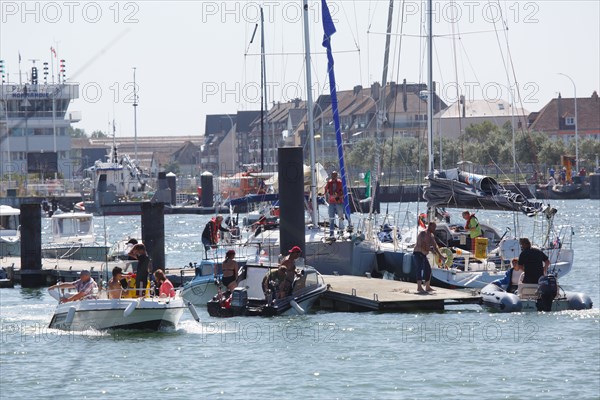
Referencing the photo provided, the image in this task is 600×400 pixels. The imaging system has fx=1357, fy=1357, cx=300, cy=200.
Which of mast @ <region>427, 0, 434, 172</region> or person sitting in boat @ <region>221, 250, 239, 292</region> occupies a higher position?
mast @ <region>427, 0, 434, 172</region>

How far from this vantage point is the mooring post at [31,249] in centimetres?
4025

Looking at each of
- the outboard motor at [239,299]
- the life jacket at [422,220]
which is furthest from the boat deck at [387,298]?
the life jacket at [422,220]

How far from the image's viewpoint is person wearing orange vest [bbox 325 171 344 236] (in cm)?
3759

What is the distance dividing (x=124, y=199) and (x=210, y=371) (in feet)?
290

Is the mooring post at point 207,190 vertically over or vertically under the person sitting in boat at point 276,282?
over

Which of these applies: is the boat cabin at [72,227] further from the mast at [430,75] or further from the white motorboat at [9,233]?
the mast at [430,75]

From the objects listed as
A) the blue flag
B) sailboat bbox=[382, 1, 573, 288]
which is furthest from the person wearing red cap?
the blue flag

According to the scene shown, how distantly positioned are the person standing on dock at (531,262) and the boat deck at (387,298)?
1550 millimetres

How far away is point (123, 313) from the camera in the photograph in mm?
26781

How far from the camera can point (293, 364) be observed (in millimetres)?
24719

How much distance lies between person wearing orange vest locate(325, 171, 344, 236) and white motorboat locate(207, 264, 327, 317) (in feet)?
22.8

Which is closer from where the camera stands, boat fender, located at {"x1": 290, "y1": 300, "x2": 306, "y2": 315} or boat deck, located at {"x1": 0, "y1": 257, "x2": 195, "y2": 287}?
boat fender, located at {"x1": 290, "y1": 300, "x2": 306, "y2": 315}

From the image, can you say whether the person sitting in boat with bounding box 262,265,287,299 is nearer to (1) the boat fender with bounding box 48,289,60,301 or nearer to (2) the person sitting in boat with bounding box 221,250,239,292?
(2) the person sitting in boat with bounding box 221,250,239,292

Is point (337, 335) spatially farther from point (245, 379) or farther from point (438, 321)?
point (245, 379)
